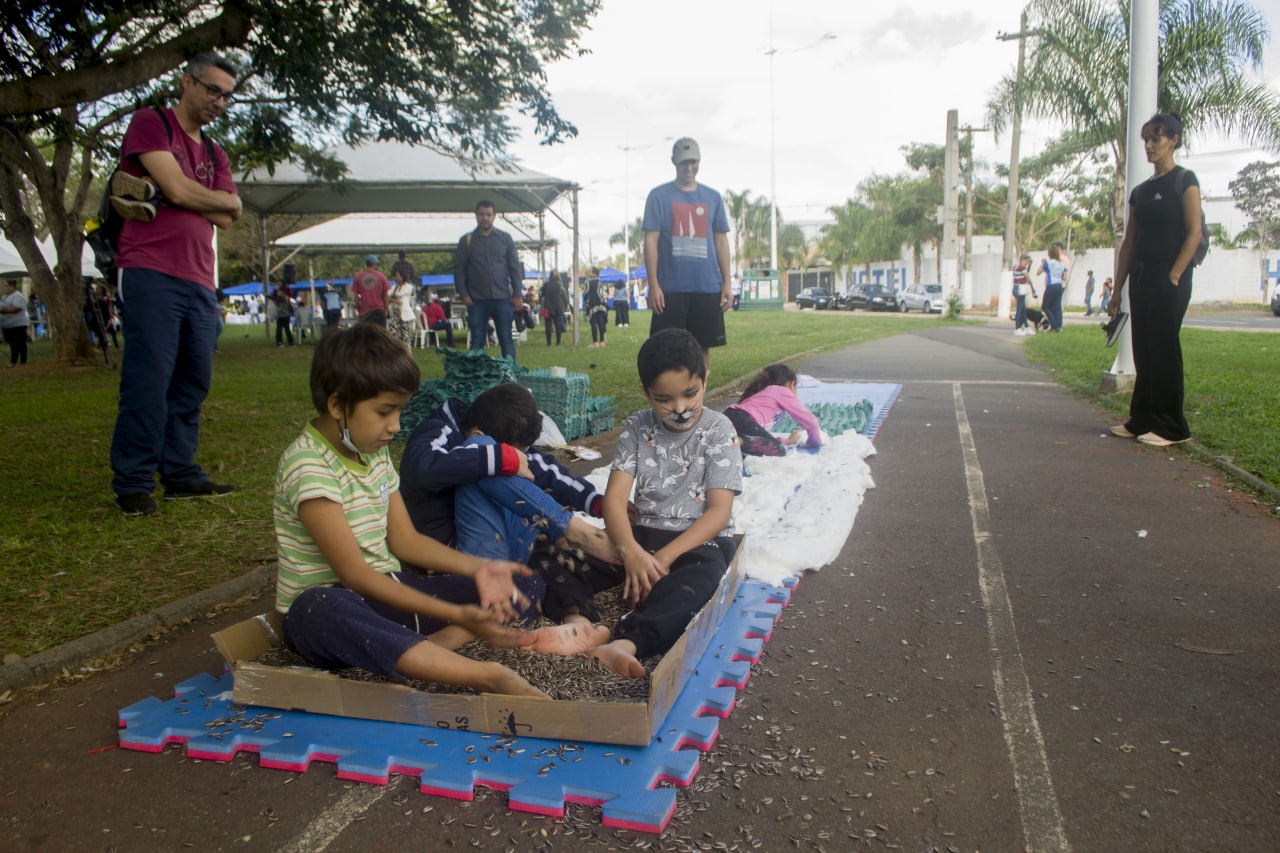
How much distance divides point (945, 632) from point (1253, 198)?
56.2 metres

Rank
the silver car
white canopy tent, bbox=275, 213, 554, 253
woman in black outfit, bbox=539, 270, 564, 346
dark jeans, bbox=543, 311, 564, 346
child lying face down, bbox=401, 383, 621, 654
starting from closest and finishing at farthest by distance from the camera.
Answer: child lying face down, bbox=401, 383, 621, 654 < woman in black outfit, bbox=539, 270, 564, 346 < dark jeans, bbox=543, 311, 564, 346 < white canopy tent, bbox=275, 213, 554, 253 < the silver car

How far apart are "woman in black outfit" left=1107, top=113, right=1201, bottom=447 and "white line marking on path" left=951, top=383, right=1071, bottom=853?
311cm

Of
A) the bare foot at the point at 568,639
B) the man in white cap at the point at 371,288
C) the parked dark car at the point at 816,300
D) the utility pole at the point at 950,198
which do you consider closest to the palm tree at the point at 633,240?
the parked dark car at the point at 816,300

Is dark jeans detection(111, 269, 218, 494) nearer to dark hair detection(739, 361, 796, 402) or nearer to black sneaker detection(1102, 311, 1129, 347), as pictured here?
dark hair detection(739, 361, 796, 402)

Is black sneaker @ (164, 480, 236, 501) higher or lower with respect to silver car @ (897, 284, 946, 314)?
lower

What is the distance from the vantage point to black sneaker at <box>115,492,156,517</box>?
16.0ft

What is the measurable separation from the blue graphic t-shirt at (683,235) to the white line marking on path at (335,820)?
16.7 ft

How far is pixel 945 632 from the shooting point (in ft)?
11.2

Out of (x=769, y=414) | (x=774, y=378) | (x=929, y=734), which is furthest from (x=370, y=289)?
(x=929, y=734)

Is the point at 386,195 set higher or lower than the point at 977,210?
lower

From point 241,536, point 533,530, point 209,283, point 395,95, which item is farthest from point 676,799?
point 395,95

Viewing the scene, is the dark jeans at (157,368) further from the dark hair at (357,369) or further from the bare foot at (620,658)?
the bare foot at (620,658)

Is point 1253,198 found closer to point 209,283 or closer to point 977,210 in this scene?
point 977,210

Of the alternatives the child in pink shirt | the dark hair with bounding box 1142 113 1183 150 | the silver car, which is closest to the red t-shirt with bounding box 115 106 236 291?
the child in pink shirt
